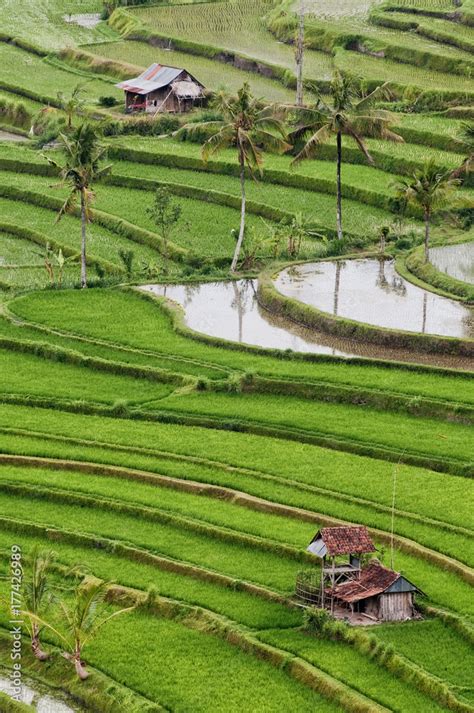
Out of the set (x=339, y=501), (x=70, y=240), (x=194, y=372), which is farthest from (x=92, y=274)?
(x=339, y=501)

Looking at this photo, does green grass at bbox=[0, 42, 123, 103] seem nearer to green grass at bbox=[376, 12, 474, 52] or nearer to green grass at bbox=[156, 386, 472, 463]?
green grass at bbox=[376, 12, 474, 52]

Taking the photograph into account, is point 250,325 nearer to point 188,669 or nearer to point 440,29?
point 188,669

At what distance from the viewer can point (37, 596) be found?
25.2 metres

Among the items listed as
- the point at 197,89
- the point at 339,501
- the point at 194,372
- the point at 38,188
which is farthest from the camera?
the point at 197,89

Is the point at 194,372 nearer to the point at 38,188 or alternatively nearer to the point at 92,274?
the point at 92,274

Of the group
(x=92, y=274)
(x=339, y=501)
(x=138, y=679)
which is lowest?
(x=138, y=679)

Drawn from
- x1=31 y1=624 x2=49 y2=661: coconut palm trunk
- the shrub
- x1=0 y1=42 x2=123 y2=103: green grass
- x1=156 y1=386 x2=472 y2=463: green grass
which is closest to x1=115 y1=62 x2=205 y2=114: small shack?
the shrub

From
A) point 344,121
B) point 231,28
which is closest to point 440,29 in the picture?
point 231,28

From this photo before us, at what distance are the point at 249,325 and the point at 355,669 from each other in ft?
54.9

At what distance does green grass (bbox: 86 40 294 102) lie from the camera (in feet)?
207

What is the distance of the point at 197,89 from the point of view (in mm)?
62312

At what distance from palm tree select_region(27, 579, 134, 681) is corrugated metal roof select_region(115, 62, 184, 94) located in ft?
128

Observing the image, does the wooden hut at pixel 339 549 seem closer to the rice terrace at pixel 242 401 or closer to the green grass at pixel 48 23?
the rice terrace at pixel 242 401

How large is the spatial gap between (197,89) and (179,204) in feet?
40.3
